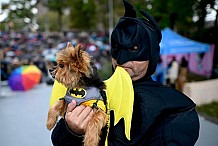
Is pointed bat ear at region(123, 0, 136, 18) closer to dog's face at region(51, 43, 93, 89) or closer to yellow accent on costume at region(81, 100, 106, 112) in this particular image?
dog's face at region(51, 43, 93, 89)

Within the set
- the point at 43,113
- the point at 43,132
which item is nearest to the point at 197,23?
the point at 43,113

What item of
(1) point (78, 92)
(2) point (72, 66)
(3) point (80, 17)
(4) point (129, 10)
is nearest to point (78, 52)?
(2) point (72, 66)

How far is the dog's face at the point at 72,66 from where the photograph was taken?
1198 millimetres

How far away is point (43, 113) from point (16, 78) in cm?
322

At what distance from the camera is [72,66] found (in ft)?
3.92

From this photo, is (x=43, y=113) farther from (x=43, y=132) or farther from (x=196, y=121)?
(x=196, y=121)

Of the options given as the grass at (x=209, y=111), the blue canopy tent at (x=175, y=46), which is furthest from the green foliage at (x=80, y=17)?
the grass at (x=209, y=111)

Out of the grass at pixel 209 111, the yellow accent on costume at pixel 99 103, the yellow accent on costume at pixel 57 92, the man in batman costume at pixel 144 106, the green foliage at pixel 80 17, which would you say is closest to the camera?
the man in batman costume at pixel 144 106

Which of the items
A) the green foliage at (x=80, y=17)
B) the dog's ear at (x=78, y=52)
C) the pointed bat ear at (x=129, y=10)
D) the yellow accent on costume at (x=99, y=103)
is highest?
the pointed bat ear at (x=129, y=10)

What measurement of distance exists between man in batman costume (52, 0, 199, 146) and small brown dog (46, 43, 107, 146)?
49 millimetres

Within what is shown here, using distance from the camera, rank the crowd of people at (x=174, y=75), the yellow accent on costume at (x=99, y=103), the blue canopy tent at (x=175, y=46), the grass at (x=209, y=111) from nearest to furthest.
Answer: the yellow accent on costume at (x=99, y=103) < the grass at (x=209, y=111) < the blue canopy tent at (x=175, y=46) < the crowd of people at (x=174, y=75)

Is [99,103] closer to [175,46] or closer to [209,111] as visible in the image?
[209,111]

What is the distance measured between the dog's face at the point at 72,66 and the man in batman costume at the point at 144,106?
13 centimetres

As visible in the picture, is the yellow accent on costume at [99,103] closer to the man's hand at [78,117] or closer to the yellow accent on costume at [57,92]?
the man's hand at [78,117]
